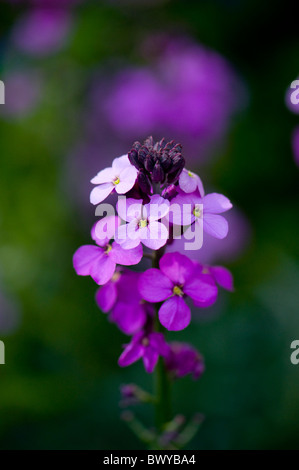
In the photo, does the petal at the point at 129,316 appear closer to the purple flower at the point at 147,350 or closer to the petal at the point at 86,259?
the purple flower at the point at 147,350

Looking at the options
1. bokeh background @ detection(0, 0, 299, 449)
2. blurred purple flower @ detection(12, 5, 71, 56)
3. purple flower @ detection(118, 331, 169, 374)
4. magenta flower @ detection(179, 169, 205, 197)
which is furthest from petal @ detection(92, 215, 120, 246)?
blurred purple flower @ detection(12, 5, 71, 56)

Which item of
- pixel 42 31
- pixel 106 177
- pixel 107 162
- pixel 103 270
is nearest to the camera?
pixel 103 270

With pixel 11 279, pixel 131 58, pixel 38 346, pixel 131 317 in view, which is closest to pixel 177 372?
pixel 131 317

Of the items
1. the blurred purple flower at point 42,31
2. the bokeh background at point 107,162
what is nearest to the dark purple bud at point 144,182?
the bokeh background at point 107,162

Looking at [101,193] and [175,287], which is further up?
[101,193]

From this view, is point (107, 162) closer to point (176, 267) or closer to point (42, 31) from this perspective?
point (42, 31)

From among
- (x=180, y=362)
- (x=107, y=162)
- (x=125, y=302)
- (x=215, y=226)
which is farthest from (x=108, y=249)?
(x=107, y=162)
